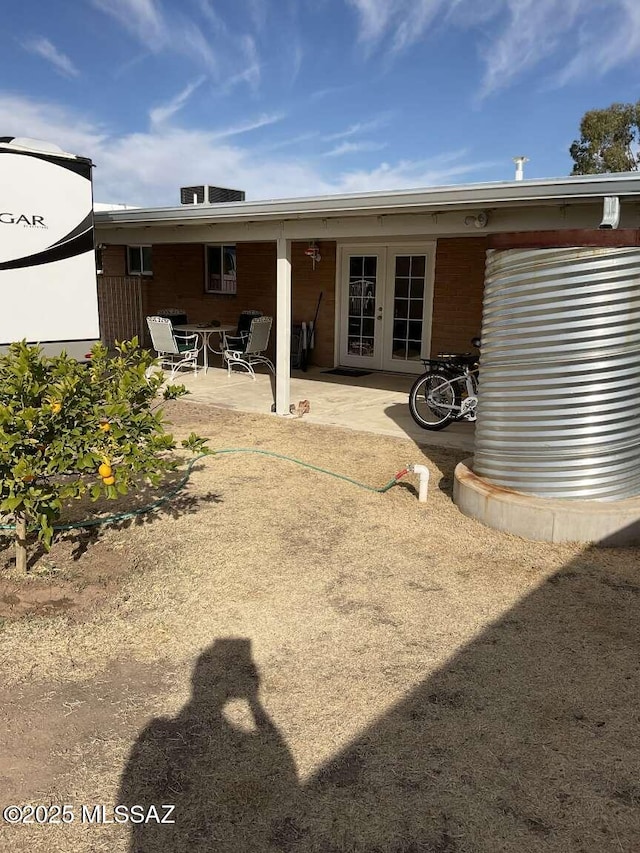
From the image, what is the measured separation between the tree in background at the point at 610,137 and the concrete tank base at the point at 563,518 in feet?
91.9

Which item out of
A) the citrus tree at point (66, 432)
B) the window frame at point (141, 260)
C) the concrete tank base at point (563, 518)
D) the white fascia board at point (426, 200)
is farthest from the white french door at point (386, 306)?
the citrus tree at point (66, 432)

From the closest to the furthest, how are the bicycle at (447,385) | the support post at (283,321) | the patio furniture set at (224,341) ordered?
1. the bicycle at (447,385)
2. the support post at (283,321)
3. the patio furniture set at (224,341)

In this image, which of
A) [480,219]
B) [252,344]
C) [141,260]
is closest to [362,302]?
[252,344]

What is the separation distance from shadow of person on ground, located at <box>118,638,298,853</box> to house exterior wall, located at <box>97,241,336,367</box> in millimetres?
9347

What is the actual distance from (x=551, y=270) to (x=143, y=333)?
36.9ft

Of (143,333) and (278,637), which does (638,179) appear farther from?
(143,333)

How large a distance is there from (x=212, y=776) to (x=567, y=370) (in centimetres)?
297

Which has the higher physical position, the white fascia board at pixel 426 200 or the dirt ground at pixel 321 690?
the white fascia board at pixel 426 200

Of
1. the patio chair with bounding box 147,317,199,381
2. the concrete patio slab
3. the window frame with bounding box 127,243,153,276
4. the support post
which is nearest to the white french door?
the concrete patio slab

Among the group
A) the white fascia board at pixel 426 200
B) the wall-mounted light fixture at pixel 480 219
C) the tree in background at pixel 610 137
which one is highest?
the tree in background at pixel 610 137

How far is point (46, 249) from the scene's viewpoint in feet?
20.5

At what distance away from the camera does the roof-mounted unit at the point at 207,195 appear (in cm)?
1358

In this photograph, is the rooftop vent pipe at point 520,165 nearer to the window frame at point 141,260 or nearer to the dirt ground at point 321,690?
the dirt ground at point 321,690

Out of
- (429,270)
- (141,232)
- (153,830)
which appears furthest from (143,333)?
(153,830)
